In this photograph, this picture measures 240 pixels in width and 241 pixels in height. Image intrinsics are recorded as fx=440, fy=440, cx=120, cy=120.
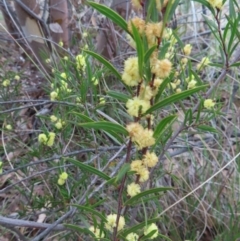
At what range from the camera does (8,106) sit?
64.0 inches

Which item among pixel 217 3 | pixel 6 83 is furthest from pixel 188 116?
pixel 6 83

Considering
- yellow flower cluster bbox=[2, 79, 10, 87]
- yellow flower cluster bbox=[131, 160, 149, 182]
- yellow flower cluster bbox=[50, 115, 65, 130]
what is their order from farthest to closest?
yellow flower cluster bbox=[2, 79, 10, 87] → yellow flower cluster bbox=[50, 115, 65, 130] → yellow flower cluster bbox=[131, 160, 149, 182]

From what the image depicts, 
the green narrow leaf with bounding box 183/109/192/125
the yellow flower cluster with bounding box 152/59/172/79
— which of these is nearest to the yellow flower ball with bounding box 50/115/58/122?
the green narrow leaf with bounding box 183/109/192/125

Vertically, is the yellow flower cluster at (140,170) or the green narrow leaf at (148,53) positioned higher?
the green narrow leaf at (148,53)

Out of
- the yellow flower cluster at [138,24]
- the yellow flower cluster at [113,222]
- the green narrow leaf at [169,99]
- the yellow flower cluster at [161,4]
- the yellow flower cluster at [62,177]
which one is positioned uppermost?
the yellow flower cluster at [161,4]

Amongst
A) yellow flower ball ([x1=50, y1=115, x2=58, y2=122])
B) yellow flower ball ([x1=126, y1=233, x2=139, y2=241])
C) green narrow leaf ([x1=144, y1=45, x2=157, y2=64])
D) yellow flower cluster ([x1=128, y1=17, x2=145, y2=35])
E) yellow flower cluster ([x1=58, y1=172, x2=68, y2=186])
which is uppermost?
yellow flower cluster ([x1=128, y1=17, x2=145, y2=35])

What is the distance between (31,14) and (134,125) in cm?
153

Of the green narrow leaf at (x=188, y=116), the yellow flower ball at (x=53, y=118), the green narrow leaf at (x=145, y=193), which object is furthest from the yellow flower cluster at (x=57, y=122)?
the green narrow leaf at (x=145, y=193)

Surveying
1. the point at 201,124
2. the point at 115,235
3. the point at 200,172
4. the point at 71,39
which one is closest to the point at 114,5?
the point at 71,39

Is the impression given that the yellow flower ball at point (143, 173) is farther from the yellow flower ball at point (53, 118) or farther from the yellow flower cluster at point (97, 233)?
the yellow flower ball at point (53, 118)

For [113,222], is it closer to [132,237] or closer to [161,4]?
[132,237]

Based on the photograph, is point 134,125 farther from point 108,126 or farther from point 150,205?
point 150,205

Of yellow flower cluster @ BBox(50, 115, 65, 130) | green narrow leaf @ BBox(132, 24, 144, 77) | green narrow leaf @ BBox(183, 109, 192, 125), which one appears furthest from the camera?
yellow flower cluster @ BBox(50, 115, 65, 130)

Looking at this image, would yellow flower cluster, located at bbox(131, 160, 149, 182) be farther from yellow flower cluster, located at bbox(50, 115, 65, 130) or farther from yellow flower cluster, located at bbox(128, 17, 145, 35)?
yellow flower cluster, located at bbox(50, 115, 65, 130)
